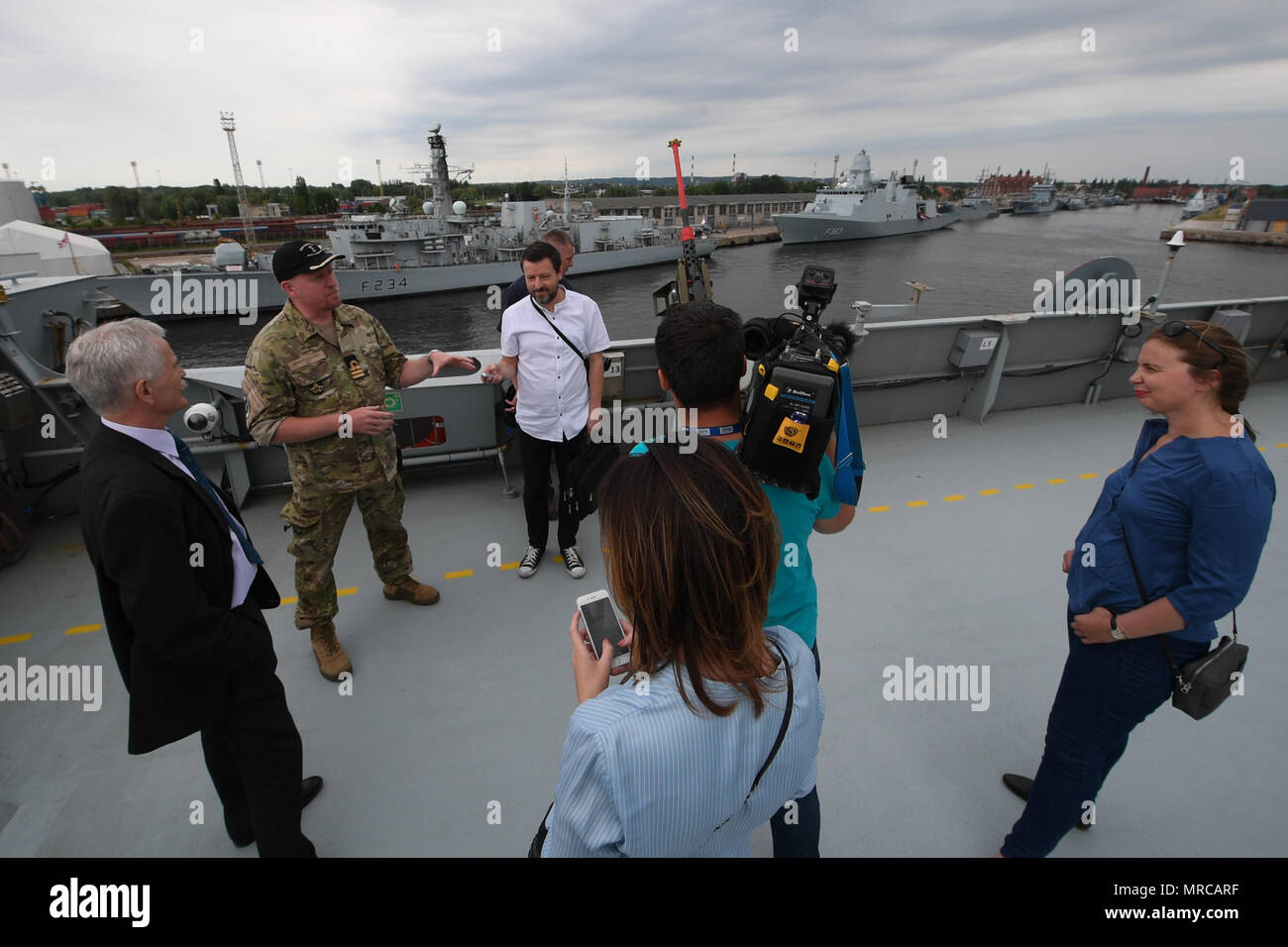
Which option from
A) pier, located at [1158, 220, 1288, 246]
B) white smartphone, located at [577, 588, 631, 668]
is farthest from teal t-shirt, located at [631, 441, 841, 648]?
pier, located at [1158, 220, 1288, 246]

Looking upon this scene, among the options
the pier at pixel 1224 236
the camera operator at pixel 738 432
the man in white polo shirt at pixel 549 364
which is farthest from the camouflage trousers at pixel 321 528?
the pier at pixel 1224 236

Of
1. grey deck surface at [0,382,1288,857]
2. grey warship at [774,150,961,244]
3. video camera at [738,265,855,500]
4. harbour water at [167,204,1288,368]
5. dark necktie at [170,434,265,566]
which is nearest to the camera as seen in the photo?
video camera at [738,265,855,500]

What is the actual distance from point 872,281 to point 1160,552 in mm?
38467

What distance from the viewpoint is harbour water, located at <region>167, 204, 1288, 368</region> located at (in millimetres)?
28953

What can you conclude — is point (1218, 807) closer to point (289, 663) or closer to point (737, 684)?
point (737, 684)

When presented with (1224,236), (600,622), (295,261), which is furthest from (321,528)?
(1224,236)

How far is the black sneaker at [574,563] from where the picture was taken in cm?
325

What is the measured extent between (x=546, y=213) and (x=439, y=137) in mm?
7326

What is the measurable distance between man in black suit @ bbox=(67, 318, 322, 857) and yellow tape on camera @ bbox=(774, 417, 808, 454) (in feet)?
4.61

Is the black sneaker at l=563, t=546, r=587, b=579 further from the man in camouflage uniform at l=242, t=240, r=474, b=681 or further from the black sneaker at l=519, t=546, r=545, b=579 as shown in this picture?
the man in camouflage uniform at l=242, t=240, r=474, b=681

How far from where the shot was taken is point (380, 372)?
2.62 meters

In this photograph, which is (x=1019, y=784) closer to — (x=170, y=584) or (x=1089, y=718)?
(x=1089, y=718)

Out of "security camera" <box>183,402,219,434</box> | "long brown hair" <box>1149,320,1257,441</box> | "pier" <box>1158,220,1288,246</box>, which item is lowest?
"security camera" <box>183,402,219,434</box>

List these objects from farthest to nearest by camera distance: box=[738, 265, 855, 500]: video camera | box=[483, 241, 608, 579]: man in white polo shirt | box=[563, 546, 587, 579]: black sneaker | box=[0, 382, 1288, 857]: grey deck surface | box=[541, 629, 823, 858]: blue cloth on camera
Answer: box=[563, 546, 587, 579]: black sneaker → box=[483, 241, 608, 579]: man in white polo shirt → box=[0, 382, 1288, 857]: grey deck surface → box=[738, 265, 855, 500]: video camera → box=[541, 629, 823, 858]: blue cloth on camera
